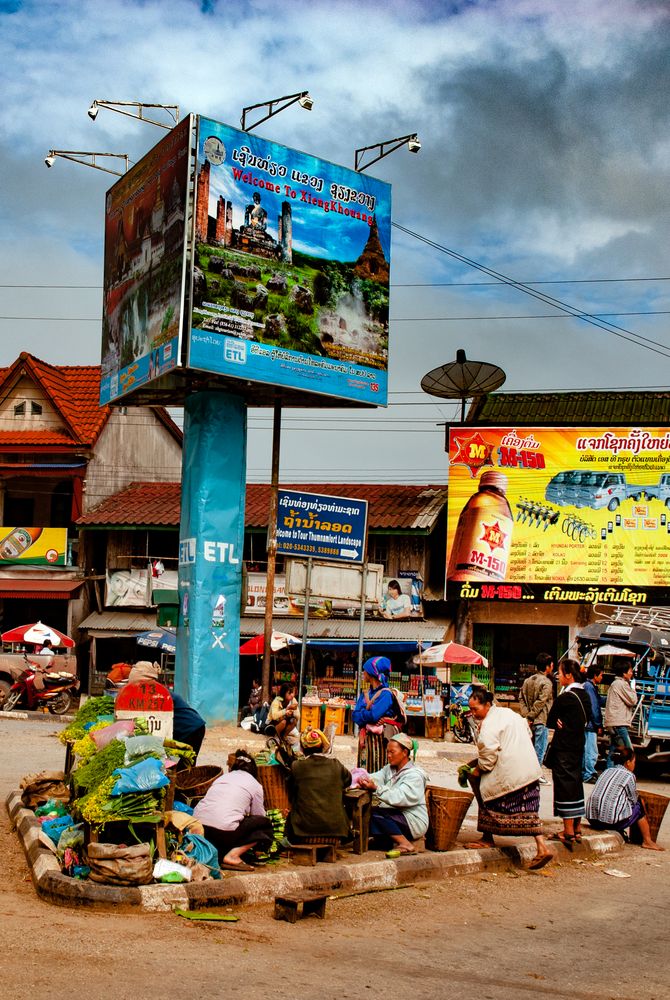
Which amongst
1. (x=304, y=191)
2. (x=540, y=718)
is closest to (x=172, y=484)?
(x=304, y=191)

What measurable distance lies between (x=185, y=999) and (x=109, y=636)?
28011 millimetres

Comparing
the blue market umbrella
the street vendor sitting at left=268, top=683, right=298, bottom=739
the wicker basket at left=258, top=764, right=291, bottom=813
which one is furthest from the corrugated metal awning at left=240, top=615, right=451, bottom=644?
the wicker basket at left=258, top=764, right=291, bottom=813

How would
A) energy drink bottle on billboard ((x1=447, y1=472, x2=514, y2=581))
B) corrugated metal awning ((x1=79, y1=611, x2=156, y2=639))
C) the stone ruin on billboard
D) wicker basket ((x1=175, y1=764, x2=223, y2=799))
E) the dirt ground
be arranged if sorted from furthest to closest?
corrugated metal awning ((x1=79, y1=611, x2=156, y2=639)) < energy drink bottle on billboard ((x1=447, y1=472, x2=514, y2=581)) < the stone ruin on billboard < wicker basket ((x1=175, y1=764, x2=223, y2=799)) < the dirt ground

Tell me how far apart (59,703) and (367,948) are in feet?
67.9

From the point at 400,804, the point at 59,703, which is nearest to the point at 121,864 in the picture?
the point at 400,804

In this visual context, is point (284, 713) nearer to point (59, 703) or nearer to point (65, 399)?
point (59, 703)

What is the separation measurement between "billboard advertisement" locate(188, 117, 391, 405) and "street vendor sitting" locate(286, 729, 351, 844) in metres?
14.5

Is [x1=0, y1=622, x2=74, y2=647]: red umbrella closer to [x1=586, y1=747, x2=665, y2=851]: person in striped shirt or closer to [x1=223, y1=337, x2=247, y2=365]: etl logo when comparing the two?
[x1=223, y1=337, x2=247, y2=365]: etl logo

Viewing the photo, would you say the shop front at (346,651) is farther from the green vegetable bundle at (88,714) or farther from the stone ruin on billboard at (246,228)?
the green vegetable bundle at (88,714)

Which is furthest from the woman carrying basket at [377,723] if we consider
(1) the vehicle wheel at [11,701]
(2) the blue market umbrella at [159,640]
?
(2) the blue market umbrella at [159,640]

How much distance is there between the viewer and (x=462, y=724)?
2533 centimetres

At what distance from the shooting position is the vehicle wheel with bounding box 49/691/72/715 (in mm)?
26312

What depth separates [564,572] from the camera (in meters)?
29.0

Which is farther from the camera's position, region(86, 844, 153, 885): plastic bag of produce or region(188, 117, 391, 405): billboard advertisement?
region(188, 117, 391, 405): billboard advertisement
